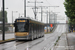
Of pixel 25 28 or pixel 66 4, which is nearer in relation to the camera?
pixel 25 28

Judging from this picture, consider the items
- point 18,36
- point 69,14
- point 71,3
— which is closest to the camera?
point 18,36

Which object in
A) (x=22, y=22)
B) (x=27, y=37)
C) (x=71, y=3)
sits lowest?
(x=27, y=37)

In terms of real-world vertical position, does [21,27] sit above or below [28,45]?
above

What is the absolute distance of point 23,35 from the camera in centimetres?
2645

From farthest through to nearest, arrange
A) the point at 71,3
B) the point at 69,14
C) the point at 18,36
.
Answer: the point at 69,14 → the point at 71,3 → the point at 18,36

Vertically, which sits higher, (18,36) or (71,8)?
(71,8)

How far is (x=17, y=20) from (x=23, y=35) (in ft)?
6.80

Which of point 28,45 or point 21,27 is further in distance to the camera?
point 21,27

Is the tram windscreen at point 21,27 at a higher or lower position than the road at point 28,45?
higher

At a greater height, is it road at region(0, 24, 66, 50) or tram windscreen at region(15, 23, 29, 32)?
tram windscreen at region(15, 23, 29, 32)

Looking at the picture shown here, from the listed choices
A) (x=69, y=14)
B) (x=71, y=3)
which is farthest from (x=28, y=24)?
(x=69, y=14)

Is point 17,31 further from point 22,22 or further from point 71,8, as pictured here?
point 71,8

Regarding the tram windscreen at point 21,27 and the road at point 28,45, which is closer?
the road at point 28,45

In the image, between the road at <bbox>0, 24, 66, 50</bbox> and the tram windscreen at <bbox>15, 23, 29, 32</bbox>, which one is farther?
the tram windscreen at <bbox>15, 23, 29, 32</bbox>
